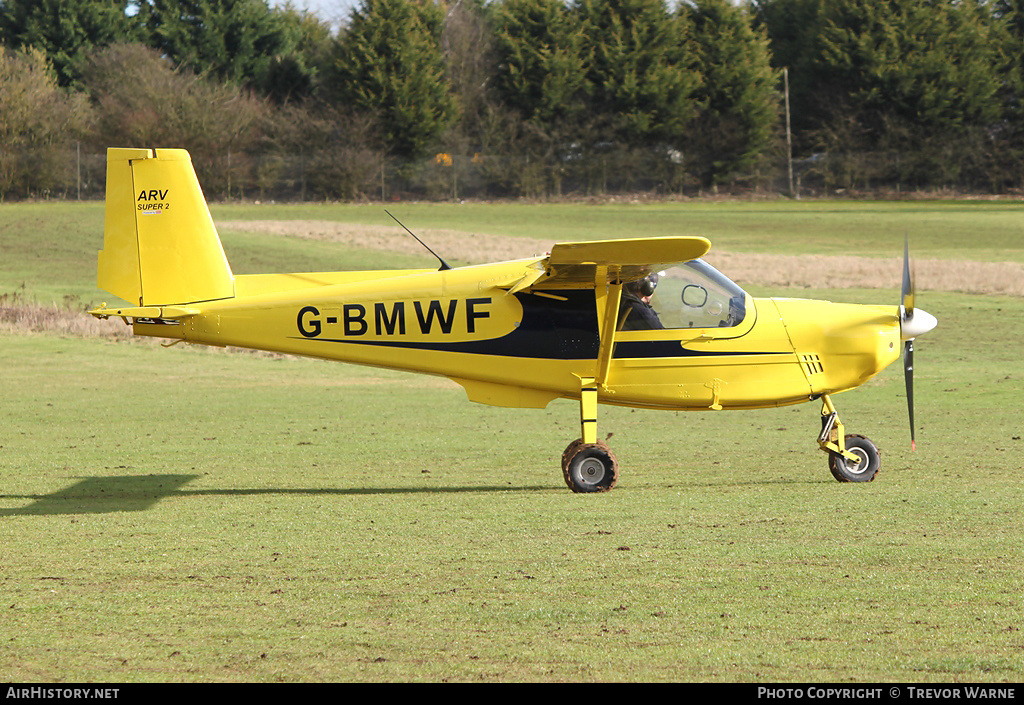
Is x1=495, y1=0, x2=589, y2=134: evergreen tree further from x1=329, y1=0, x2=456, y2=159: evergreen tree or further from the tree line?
x1=329, y1=0, x2=456, y2=159: evergreen tree

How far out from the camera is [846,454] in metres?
12.2

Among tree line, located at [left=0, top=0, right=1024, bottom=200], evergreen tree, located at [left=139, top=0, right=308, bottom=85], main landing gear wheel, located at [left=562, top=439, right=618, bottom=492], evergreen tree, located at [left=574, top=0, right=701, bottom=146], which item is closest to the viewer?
main landing gear wheel, located at [left=562, top=439, right=618, bottom=492]

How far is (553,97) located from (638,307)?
6669 centimetres

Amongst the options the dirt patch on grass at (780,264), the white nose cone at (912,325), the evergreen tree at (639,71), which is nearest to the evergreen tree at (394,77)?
the evergreen tree at (639,71)

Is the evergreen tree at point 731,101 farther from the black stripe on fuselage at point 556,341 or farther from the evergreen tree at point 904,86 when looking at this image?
the black stripe on fuselage at point 556,341

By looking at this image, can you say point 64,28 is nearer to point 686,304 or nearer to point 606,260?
point 686,304

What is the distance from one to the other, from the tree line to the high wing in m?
61.0

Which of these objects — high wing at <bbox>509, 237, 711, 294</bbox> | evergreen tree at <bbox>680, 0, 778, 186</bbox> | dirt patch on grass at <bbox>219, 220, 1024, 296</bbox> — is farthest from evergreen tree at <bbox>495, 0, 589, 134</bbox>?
high wing at <bbox>509, 237, 711, 294</bbox>

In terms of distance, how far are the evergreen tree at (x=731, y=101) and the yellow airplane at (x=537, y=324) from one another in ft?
214

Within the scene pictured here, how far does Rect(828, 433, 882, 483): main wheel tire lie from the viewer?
12.2 metres

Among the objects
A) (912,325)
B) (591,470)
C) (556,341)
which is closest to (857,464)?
Answer: (912,325)

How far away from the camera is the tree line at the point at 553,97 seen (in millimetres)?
72500
